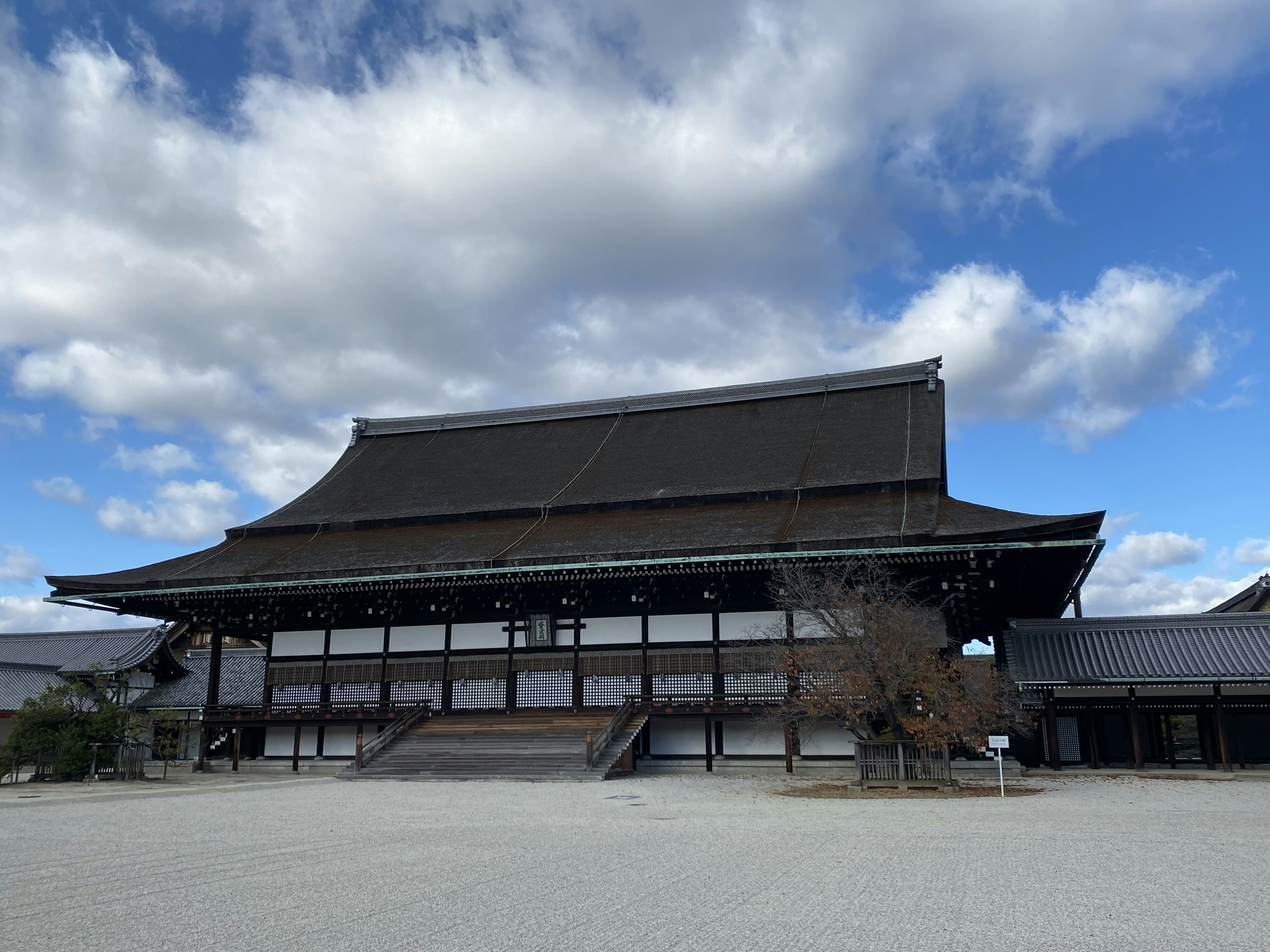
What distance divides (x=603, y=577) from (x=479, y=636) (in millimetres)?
3524

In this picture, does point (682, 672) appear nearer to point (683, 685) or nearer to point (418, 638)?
point (683, 685)

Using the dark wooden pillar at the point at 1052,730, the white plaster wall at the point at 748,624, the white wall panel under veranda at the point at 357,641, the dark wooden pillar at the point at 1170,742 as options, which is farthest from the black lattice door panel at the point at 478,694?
the dark wooden pillar at the point at 1170,742

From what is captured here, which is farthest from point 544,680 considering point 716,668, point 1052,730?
point 1052,730

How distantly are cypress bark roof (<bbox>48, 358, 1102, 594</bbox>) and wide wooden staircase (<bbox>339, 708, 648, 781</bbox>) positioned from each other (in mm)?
3163

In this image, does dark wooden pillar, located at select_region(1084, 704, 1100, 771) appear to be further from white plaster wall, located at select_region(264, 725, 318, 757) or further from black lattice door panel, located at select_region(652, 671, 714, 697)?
white plaster wall, located at select_region(264, 725, 318, 757)

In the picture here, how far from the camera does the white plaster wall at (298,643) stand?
21000mm

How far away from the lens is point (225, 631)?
21.9 metres

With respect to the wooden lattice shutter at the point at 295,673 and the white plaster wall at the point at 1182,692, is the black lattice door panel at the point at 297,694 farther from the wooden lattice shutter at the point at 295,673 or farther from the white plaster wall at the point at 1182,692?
the white plaster wall at the point at 1182,692

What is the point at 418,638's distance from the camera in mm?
20266

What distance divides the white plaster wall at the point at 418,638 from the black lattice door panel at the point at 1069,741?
12.7 metres

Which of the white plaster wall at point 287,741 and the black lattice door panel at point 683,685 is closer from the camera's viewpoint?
the black lattice door panel at point 683,685

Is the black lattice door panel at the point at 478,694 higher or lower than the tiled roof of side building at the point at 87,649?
lower

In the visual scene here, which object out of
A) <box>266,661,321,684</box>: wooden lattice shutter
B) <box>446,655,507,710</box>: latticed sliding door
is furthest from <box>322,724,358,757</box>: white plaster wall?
<box>446,655,507,710</box>: latticed sliding door

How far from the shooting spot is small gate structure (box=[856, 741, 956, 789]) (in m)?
13.2
